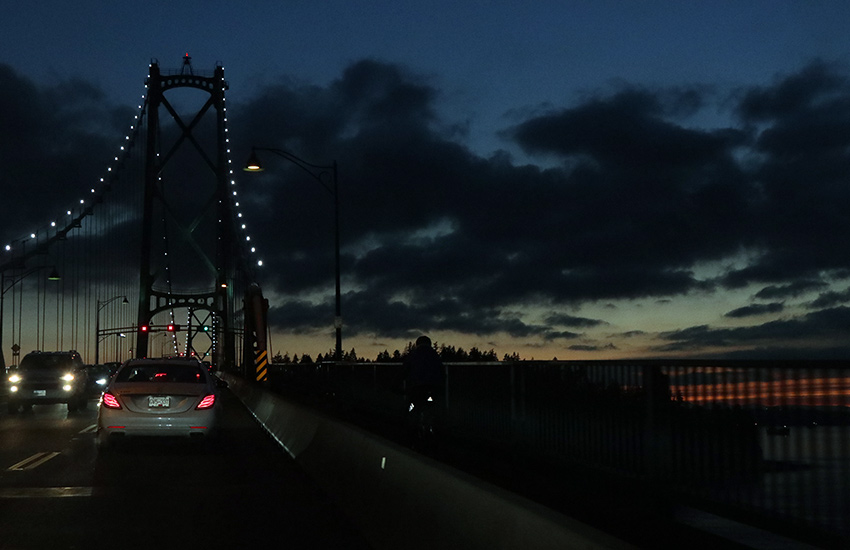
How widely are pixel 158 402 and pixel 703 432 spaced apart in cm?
1029

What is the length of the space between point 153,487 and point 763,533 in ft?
23.7

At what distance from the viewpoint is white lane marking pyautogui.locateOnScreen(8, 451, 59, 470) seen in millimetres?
13852

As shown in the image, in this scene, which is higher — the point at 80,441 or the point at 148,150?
the point at 148,150

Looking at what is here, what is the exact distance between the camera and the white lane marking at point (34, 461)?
545 inches

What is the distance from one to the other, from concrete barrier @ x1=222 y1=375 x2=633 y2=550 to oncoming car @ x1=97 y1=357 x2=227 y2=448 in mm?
3597

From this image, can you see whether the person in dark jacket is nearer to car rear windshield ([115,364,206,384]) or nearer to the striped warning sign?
car rear windshield ([115,364,206,384])

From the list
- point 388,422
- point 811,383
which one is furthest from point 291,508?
point 388,422

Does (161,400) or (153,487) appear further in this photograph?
(161,400)

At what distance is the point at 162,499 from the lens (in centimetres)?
1077

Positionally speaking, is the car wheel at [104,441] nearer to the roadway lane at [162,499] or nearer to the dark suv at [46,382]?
the roadway lane at [162,499]

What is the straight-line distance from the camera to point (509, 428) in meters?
14.6

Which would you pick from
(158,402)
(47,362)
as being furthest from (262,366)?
(158,402)

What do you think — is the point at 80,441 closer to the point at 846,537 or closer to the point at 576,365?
the point at 576,365

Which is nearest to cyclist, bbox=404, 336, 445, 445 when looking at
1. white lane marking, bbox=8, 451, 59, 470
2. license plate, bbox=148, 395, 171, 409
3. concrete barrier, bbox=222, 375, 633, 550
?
concrete barrier, bbox=222, 375, 633, 550
